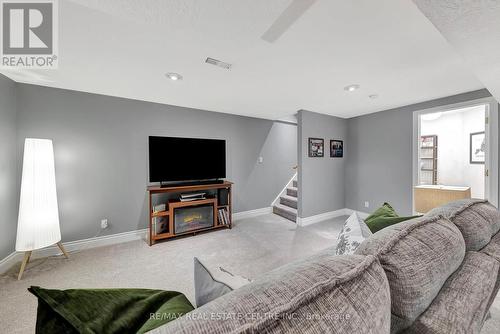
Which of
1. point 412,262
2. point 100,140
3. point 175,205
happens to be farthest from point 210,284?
point 100,140

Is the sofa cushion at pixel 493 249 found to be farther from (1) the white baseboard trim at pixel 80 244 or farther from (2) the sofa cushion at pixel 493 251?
(1) the white baseboard trim at pixel 80 244

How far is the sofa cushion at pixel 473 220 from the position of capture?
0.86 meters

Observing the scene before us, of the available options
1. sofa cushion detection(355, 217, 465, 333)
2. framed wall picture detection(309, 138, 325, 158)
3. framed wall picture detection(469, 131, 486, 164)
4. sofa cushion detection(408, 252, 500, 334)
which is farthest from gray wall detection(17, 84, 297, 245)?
framed wall picture detection(469, 131, 486, 164)

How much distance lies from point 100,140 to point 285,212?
11.4 ft

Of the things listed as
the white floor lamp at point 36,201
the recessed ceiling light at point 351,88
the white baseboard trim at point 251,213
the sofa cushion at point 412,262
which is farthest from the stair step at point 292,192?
the white floor lamp at point 36,201

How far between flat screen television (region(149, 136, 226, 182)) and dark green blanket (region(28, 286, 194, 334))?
272 centimetres

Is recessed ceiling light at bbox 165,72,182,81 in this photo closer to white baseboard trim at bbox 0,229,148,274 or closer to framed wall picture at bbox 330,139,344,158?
white baseboard trim at bbox 0,229,148,274

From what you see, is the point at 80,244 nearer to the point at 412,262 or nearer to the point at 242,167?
the point at 242,167

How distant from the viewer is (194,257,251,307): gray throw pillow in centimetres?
66

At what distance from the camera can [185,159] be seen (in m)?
3.25

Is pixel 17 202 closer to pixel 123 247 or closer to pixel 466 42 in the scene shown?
pixel 123 247

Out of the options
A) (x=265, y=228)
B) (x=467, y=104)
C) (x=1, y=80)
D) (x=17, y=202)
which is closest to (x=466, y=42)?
(x=467, y=104)

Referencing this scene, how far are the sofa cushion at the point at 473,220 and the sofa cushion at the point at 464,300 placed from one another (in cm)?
7

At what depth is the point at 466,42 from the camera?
1182 mm
